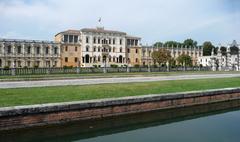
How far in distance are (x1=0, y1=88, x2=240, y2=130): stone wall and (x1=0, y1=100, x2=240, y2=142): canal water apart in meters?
0.26

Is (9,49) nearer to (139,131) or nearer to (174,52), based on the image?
(174,52)

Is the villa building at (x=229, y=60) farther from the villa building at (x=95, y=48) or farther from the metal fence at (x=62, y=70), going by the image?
the villa building at (x=95, y=48)

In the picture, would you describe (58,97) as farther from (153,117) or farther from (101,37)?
(101,37)

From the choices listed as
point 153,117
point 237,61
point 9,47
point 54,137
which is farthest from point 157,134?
point 9,47

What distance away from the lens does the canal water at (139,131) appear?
11312 millimetres

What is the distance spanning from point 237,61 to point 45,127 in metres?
58.0

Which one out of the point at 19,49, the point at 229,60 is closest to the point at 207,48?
the point at 229,60

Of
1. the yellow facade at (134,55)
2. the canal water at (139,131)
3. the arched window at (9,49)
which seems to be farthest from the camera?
the yellow facade at (134,55)

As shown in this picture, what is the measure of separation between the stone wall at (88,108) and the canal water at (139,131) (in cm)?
26

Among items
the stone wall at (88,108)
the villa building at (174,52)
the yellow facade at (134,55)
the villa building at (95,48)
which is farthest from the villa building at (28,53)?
the stone wall at (88,108)

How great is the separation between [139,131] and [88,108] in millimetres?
2432

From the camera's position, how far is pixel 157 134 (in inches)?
480

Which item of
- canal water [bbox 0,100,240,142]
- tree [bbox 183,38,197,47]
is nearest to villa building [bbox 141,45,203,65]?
tree [bbox 183,38,197,47]

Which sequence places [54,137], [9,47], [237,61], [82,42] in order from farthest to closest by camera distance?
[82,42]
[9,47]
[237,61]
[54,137]
